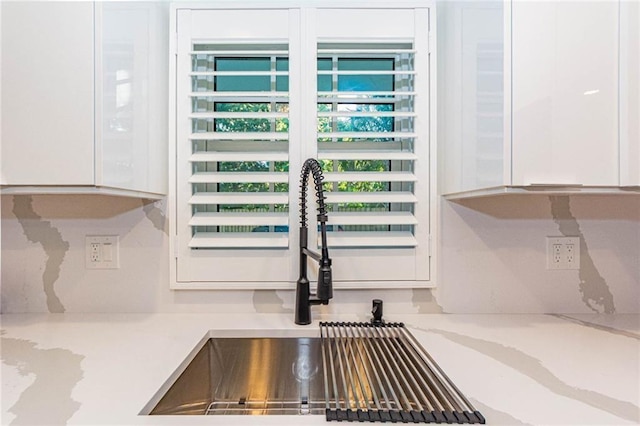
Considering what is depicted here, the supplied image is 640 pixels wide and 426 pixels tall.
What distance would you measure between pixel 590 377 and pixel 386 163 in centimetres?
90

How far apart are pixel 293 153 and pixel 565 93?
2.78 feet

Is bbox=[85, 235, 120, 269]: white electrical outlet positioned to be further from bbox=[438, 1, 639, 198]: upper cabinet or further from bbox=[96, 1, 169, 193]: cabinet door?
bbox=[438, 1, 639, 198]: upper cabinet

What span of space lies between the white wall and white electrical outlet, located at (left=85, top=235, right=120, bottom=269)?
20 millimetres

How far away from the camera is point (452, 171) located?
1294 mm

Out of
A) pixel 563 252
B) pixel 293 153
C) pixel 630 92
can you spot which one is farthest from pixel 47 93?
pixel 563 252

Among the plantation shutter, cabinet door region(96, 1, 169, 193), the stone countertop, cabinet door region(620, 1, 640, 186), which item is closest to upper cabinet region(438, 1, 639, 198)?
cabinet door region(620, 1, 640, 186)

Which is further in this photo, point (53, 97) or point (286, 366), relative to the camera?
point (286, 366)

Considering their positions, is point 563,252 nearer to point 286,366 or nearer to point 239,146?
point 286,366

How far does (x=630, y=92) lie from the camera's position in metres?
1.00

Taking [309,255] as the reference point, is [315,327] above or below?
below

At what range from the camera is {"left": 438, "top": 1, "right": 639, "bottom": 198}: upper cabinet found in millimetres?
976

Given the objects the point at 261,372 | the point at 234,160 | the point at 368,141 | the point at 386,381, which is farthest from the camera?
the point at 368,141

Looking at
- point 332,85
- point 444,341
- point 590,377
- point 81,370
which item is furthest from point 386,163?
point 81,370

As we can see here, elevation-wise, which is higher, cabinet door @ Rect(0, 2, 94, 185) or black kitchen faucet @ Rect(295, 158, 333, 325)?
cabinet door @ Rect(0, 2, 94, 185)
